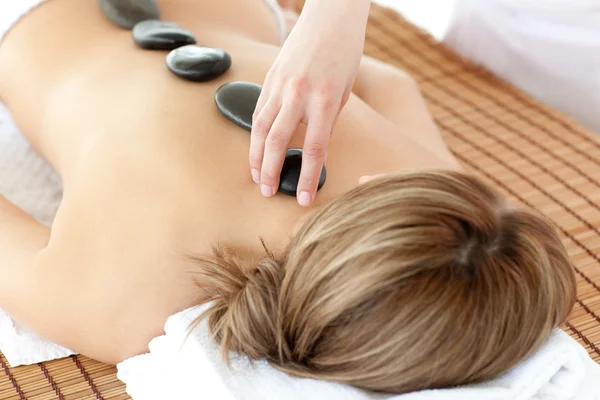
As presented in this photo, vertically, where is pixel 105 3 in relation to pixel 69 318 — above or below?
above

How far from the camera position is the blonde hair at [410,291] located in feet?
2.51

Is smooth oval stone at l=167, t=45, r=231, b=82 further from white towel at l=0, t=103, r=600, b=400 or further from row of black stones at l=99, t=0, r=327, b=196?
white towel at l=0, t=103, r=600, b=400

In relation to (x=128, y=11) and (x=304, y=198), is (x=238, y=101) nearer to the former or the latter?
(x=304, y=198)

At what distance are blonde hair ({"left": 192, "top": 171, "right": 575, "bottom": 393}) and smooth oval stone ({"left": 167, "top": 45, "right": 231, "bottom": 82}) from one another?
38 cm

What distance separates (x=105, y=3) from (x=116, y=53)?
0.41 ft

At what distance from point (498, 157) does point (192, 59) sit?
779 mm

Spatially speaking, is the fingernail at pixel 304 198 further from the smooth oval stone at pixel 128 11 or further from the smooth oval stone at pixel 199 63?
the smooth oval stone at pixel 128 11

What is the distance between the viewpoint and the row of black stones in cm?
101

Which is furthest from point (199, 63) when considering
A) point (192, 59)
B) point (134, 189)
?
point (134, 189)

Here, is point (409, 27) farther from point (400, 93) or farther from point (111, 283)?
point (111, 283)

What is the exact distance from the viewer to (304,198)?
0.97 m

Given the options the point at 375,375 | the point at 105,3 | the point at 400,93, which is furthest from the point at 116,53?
the point at 375,375

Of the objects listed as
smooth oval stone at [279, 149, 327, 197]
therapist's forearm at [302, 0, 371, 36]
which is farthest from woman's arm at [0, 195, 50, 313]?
therapist's forearm at [302, 0, 371, 36]

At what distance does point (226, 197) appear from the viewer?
3.30 feet
